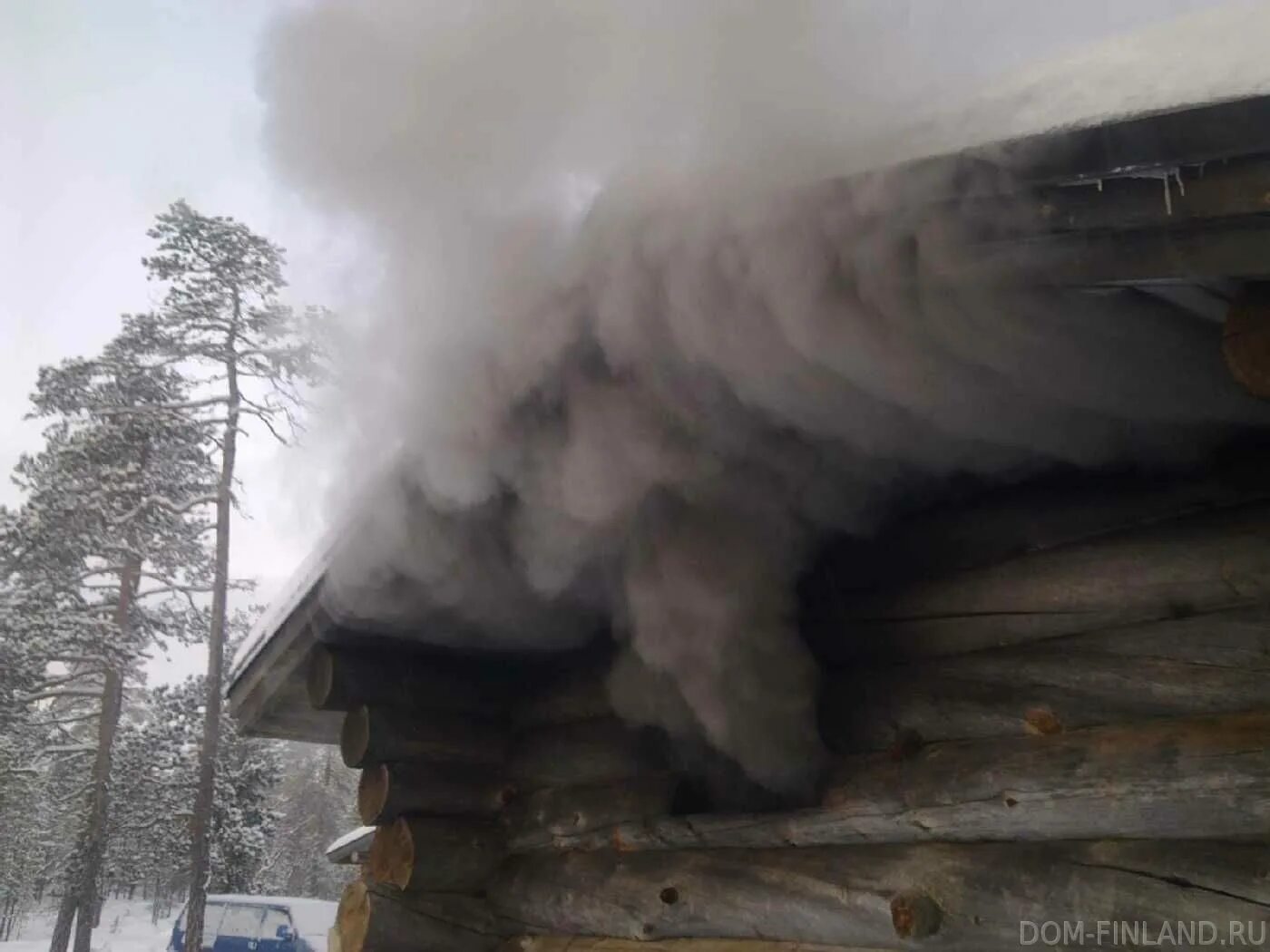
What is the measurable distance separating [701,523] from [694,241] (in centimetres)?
90

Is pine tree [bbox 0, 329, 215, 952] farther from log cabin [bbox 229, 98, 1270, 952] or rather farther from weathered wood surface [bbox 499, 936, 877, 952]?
weathered wood surface [bbox 499, 936, 877, 952]

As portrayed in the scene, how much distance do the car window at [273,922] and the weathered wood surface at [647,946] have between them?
14725mm

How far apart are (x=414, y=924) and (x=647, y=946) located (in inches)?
43.8

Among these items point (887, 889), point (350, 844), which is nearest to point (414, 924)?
point (887, 889)

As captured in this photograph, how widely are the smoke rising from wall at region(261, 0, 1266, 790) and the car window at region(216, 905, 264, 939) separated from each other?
1571 centimetres

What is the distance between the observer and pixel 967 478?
2.64 metres

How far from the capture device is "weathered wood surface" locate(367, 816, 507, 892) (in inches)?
143

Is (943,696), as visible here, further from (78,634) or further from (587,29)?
(78,634)

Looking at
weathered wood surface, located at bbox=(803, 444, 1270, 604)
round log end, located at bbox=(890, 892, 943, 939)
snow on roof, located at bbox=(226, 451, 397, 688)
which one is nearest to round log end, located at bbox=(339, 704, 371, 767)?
snow on roof, located at bbox=(226, 451, 397, 688)

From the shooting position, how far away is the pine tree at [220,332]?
17219 mm

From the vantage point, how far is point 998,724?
237 centimetres

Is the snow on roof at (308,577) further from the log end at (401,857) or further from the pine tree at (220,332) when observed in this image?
the pine tree at (220,332)

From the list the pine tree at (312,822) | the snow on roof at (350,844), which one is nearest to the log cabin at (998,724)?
the snow on roof at (350,844)

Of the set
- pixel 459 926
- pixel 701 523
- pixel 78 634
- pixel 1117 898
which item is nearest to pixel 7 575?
pixel 78 634
